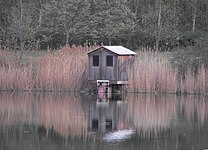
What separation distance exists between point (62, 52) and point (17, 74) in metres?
2.69

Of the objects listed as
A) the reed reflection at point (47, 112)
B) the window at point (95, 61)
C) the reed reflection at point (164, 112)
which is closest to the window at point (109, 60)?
the window at point (95, 61)

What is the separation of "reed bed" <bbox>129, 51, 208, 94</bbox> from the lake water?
1.46 meters

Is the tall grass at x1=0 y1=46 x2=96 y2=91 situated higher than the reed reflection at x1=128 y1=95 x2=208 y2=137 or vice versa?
the tall grass at x1=0 y1=46 x2=96 y2=91

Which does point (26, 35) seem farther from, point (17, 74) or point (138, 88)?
point (138, 88)

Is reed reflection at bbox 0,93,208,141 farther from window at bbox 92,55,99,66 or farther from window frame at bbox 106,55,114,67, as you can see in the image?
window at bbox 92,55,99,66

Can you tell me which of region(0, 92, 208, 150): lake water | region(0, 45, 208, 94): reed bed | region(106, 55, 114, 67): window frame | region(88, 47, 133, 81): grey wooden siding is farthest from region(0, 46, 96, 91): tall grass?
region(0, 92, 208, 150): lake water

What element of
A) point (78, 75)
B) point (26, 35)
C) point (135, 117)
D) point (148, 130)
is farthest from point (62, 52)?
point (148, 130)

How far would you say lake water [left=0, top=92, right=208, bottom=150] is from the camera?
14562 mm

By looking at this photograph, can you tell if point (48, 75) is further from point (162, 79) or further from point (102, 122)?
point (102, 122)

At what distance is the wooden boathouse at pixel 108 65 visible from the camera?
28.5 metres

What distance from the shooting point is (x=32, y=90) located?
28.7 meters

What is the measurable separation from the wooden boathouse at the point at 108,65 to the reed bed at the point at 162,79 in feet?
1.47

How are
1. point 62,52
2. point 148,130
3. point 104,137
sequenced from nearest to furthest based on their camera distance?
point 104,137, point 148,130, point 62,52

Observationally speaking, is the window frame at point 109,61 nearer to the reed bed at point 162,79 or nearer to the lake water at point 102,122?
the reed bed at point 162,79
